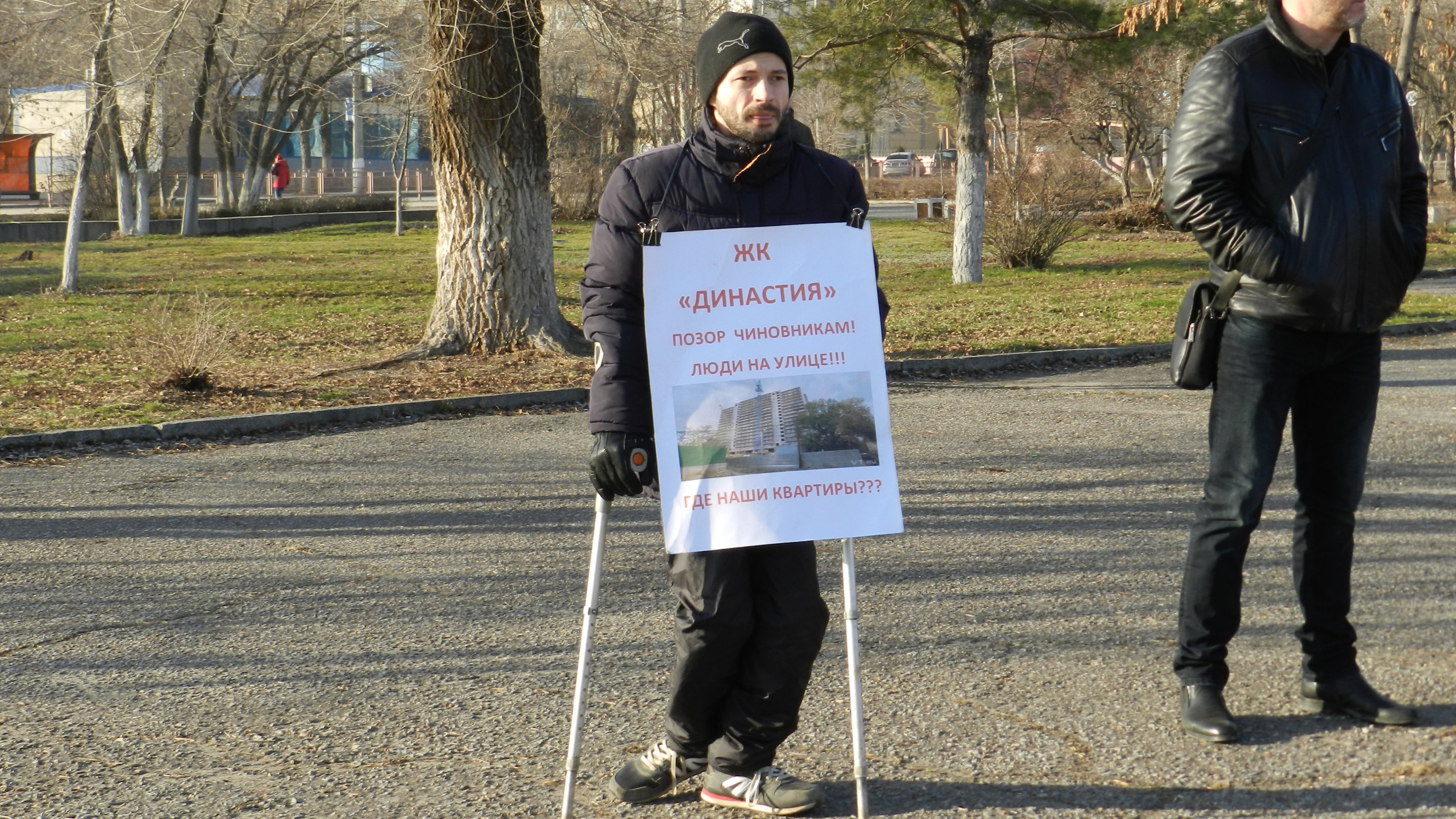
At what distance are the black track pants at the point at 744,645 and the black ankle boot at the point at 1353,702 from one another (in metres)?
1.60

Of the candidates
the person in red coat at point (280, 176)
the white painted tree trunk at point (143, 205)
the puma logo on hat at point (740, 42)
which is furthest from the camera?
the person in red coat at point (280, 176)

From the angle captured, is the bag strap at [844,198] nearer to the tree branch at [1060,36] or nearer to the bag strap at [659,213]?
A: the bag strap at [659,213]

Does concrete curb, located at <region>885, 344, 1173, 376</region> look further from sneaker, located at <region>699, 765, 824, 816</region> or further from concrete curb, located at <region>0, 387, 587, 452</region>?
sneaker, located at <region>699, 765, 824, 816</region>

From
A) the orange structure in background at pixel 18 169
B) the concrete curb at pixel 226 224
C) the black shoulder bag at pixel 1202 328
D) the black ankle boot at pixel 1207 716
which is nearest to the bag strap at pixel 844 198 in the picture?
the black shoulder bag at pixel 1202 328

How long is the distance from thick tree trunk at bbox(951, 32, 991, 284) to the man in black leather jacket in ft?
50.8

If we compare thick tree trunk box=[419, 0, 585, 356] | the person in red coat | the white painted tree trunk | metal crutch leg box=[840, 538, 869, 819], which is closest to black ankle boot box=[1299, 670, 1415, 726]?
metal crutch leg box=[840, 538, 869, 819]

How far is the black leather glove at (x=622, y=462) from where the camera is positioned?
10.5 ft

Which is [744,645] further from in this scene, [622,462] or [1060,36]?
[1060,36]

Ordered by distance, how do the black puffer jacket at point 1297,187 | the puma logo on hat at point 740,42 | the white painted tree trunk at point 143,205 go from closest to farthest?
the puma logo on hat at point 740,42
the black puffer jacket at point 1297,187
the white painted tree trunk at point 143,205

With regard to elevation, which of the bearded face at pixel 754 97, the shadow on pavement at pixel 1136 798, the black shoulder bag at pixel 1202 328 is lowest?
the shadow on pavement at pixel 1136 798

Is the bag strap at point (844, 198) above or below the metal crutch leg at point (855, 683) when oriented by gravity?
above

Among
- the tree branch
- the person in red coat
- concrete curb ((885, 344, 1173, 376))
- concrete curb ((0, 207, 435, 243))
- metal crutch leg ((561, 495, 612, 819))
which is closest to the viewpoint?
metal crutch leg ((561, 495, 612, 819))

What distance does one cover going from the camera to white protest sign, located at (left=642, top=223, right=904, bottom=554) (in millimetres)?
3188

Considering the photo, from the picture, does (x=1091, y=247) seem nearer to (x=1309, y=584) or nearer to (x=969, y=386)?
(x=969, y=386)
